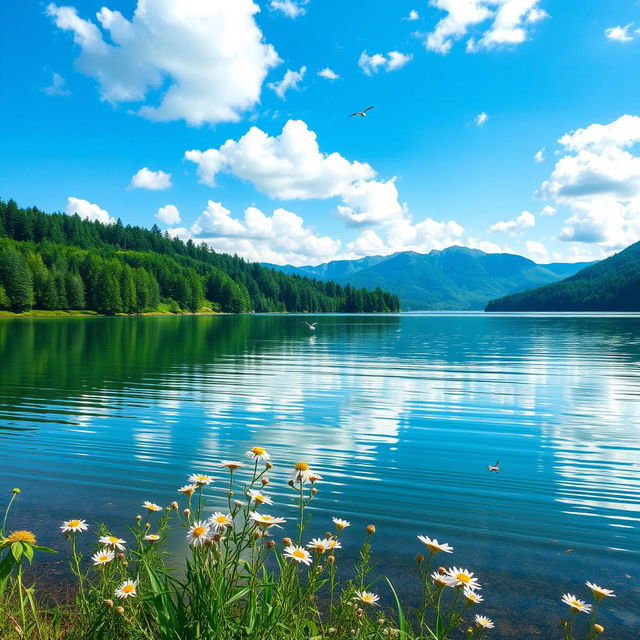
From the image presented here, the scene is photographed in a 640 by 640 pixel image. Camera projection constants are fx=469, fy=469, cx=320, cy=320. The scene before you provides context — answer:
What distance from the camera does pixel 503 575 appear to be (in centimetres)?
774

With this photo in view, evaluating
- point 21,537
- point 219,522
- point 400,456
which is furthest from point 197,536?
point 400,456

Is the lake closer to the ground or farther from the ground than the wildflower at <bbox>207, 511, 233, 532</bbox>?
closer to the ground

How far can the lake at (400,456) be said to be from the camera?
8.35 meters

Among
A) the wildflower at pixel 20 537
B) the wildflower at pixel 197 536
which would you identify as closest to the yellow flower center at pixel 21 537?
the wildflower at pixel 20 537

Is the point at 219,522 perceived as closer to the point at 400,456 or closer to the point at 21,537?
the point at 21,537

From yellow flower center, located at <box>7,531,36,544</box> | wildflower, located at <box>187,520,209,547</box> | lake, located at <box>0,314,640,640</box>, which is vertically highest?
yellow flower center, located at <box>7,531,36,544</box>

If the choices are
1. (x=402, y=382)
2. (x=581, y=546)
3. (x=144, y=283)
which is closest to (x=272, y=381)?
(x=402, y=382)

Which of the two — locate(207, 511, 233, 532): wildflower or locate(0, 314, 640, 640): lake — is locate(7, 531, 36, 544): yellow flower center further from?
locate(0, 314, 640, 640): lake

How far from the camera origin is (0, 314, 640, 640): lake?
329 inches

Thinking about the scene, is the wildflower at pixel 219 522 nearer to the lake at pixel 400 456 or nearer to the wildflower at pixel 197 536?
the wildflower at pixel 197 536

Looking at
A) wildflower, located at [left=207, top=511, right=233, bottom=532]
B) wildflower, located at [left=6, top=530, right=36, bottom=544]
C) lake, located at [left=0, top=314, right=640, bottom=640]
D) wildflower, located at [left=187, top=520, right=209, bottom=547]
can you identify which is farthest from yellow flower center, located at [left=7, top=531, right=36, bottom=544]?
lake, located at [left=0, top=314, right=640, bottom=640]

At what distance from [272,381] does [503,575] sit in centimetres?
2391

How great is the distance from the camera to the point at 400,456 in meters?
15.0

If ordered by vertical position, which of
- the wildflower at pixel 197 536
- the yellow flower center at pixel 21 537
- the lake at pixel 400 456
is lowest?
the lake at pixel 400 456
